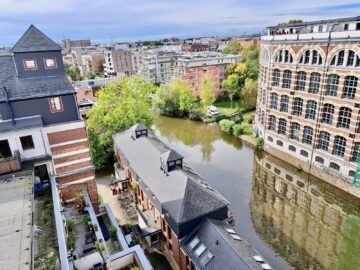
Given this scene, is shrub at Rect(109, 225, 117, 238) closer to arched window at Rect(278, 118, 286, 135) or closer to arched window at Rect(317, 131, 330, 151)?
arched window at Rect(317, 131, 330, 151)

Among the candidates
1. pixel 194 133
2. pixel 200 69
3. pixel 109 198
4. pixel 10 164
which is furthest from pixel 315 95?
pixel 200 69

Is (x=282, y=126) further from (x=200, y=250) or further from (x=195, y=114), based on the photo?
(x=200, y=250)

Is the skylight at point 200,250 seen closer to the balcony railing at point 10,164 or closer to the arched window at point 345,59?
the balcony railing at point 10,164

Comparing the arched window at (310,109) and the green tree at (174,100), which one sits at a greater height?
the arched window at (310,109)

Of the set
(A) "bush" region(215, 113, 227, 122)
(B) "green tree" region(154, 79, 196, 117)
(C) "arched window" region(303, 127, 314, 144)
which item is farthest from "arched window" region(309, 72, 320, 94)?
(B) "green tree" region(154, 79, 196, 117)

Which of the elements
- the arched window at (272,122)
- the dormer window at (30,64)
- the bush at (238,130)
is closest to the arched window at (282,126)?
the arched window at (272,122)
